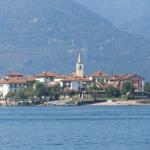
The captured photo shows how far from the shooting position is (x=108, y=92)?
14012cm

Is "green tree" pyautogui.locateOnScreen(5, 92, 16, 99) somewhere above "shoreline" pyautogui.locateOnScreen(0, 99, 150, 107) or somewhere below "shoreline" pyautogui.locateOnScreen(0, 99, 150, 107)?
above

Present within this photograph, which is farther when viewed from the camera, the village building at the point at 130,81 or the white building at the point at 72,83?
the village building at the point at 130,81

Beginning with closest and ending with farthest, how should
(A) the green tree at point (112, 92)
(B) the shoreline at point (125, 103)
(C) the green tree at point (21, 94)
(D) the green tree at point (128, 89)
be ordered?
(B) the shoreline at point (125, 103), (A) the green tree at point (112, 92), (D) the green tree at point (128, 89), (C) the green tree at point (21, 94)

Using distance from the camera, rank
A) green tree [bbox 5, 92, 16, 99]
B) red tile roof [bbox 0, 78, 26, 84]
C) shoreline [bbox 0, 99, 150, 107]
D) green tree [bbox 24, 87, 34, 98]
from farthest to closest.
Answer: red tile roof [bbox 0, 78, 26, 84]
green tree [bbox 5, 92, 16, 99]
green tree [bbox 24, 87, 34, 98]
shoreline [bbox 0, 99, 150, 107]

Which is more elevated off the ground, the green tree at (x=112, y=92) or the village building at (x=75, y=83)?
the village building at (x=75, y=83)

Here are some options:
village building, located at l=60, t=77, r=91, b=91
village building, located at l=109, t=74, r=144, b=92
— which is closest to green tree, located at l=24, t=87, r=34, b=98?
village building, located at l=60, t=77, r=91, b=91

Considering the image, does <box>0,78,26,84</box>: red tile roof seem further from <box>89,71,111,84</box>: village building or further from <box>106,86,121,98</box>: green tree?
<box>106,86,121,98</box>: green tree

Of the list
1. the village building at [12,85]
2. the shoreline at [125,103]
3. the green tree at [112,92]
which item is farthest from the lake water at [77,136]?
the village building at [12,85]

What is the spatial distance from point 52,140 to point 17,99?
93.2m

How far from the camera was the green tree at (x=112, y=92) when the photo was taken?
139m

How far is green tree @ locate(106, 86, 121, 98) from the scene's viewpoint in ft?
456

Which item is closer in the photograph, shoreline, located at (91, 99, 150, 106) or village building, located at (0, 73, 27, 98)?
shoreline, located at (91, 99, 150, 106)

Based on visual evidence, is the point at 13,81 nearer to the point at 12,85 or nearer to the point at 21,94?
the point at 12,85

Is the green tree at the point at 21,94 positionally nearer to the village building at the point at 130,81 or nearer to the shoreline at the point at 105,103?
the shoreline at the point at 105,103
